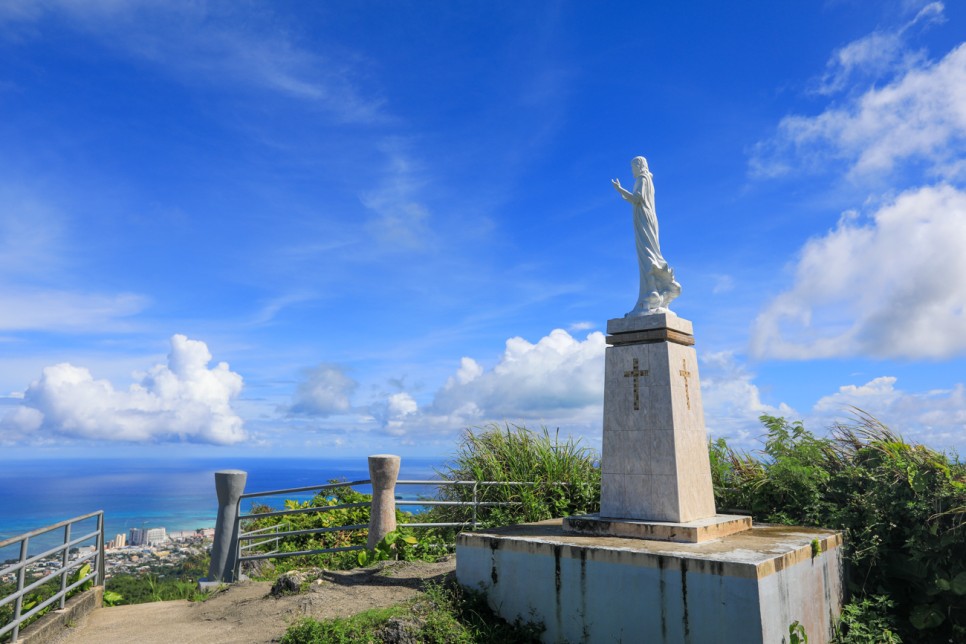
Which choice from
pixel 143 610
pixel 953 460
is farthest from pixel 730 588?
pixel 143 610

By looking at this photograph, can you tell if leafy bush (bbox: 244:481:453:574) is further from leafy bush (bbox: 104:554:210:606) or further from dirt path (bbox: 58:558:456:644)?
leafy bush (bbox: 104:554:210:606)

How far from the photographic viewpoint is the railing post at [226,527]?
9477 mm

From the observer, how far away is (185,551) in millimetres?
16547

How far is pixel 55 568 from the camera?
22.5ft

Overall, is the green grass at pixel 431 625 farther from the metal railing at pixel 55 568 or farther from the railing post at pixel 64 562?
the railing post at pixel 64 562

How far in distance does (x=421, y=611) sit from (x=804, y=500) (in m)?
5.48

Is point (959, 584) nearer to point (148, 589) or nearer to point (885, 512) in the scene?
point (885, 512)

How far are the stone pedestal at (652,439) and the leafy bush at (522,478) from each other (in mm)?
2598

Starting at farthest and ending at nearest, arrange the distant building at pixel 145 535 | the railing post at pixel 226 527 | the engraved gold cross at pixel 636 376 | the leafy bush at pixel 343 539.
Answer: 1. the distant building at pixel 145 535
2. the railing post at pixel 226 527
3. the leafy bush at pixel 343 539
4. the engraved gold cross at pixel 636 376

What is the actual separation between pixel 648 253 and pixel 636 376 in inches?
64.8

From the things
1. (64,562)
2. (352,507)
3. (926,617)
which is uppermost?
(352,507)

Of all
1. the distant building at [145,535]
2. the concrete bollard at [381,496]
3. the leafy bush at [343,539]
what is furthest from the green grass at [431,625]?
the distant building at [145,535]

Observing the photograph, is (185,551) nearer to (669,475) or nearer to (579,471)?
(579,471)

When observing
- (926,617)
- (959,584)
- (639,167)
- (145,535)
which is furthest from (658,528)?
(145,535)
